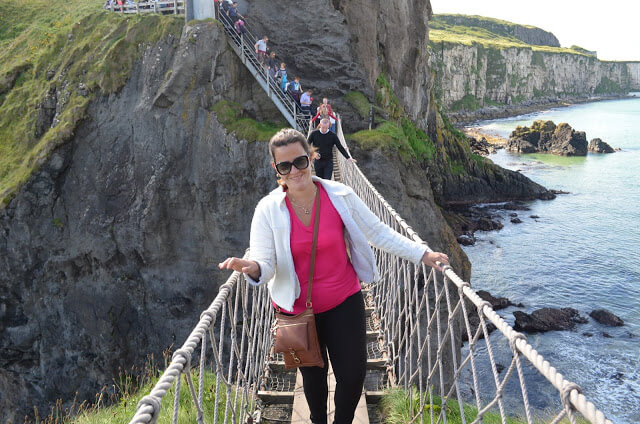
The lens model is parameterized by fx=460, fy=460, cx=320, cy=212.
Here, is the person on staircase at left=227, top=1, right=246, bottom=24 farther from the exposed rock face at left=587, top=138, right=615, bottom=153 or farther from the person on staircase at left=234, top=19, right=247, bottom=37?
the exposed rock face at left=587, top=138, right=615, bottom=153

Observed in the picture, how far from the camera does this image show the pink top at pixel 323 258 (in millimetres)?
2123

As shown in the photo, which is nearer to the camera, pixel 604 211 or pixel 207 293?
pixel 207 293

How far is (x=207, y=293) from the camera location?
1234 centimetres

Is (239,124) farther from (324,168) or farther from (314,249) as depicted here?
(314,249)

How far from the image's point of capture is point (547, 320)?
55.9 feet

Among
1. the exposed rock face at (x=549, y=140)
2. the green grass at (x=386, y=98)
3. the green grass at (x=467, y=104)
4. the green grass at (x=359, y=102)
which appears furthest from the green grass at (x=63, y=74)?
the green grass at (x=467, y=104)

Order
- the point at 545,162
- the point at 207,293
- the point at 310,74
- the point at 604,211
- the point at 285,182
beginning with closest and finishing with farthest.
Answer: the point at 285,182
the point at 207,293
the point at 310,74
the point at 604,211
the point at 545,162

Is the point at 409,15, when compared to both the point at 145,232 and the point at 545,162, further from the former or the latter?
the point at 545,162

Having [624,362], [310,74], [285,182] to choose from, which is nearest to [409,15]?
[310,74]

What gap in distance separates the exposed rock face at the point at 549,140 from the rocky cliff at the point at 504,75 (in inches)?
494

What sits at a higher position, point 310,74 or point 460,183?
point 310,74

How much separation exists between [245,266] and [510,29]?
5668 inches

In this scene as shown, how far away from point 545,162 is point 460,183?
18628 millimetres

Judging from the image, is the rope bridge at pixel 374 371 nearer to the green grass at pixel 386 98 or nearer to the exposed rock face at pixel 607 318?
the green grass at pixel 386 98
